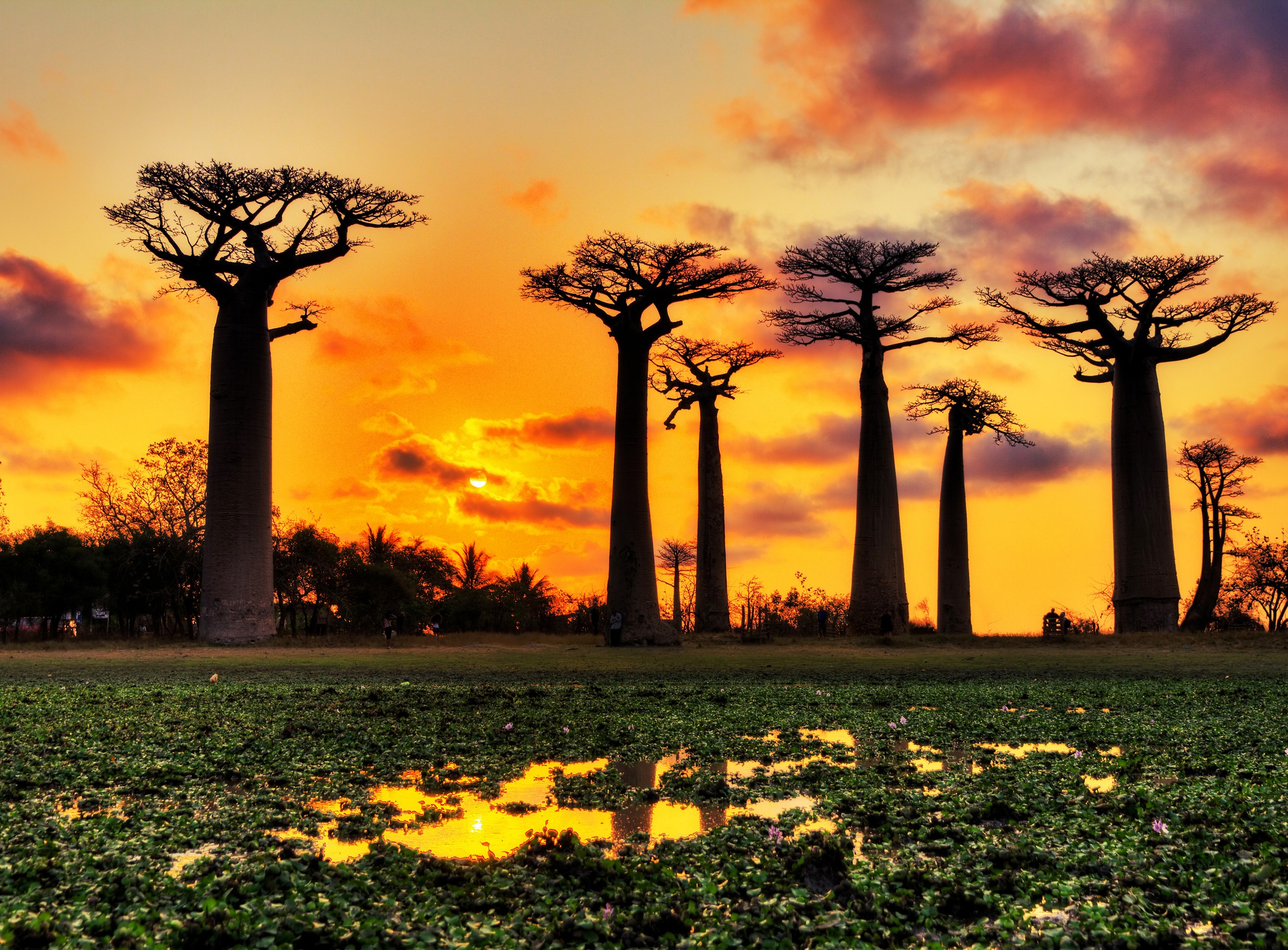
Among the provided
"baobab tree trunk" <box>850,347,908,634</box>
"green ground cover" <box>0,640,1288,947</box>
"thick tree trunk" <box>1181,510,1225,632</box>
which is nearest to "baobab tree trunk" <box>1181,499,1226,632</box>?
"thick tree trunk" <box>1181,510,1225,632</box>

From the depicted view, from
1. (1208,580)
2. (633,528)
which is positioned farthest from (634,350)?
(1208,580)

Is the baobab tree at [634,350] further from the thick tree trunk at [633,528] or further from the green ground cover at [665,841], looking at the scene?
the green ground cover at [665,841]

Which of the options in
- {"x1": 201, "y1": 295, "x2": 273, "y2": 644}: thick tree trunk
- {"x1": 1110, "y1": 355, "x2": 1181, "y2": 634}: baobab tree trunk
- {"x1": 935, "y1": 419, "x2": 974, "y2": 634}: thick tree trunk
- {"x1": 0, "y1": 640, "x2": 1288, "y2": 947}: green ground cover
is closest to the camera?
{"x1": 0, "y1": 640, "x2": 1288, "y2": 947}: green ground cover

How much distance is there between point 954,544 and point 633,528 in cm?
1324

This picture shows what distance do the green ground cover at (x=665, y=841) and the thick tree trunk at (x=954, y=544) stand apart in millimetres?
24978

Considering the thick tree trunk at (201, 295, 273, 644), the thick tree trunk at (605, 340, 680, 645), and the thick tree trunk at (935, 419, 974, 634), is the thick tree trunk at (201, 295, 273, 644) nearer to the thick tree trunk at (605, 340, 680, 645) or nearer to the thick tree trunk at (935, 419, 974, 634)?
the thick tree trunk at (605, 340, 680, 645)

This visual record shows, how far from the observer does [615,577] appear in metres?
28.6

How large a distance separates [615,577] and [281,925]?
25.4m

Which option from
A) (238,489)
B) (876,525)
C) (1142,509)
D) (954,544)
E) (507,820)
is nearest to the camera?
(507,820)

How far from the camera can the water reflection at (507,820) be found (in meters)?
4.50

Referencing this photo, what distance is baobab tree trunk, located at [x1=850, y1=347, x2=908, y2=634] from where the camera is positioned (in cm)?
3191

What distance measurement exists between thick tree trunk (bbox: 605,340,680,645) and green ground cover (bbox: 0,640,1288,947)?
56.0 feet

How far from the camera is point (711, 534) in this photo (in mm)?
38188

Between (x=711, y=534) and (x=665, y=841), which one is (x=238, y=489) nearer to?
(x=711, y=534)
